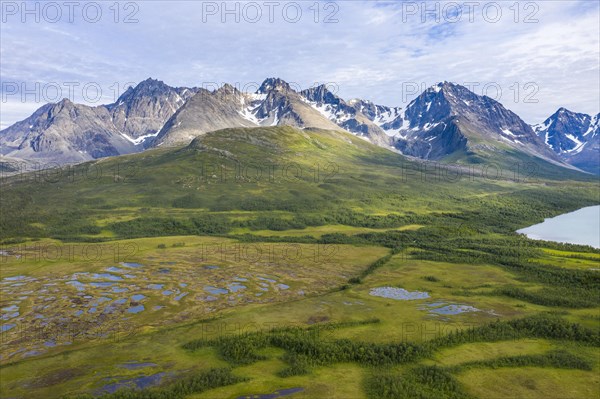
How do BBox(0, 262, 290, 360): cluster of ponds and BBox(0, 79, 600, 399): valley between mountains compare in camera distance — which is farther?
BBox(0, 262, 290, 360): cluster of ponds

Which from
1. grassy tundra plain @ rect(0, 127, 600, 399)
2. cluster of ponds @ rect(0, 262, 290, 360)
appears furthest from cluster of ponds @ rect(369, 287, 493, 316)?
cluster of ponds @ rect(0, 262, 290, 360)

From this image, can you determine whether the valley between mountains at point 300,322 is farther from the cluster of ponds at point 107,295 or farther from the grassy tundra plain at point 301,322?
the cluster of ponds at point 107,295

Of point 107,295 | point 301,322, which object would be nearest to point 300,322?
point 301,322

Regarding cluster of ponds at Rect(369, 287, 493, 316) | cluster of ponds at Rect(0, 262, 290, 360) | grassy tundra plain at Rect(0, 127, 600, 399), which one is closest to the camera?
grassy tundra plain at Rect(0, 127, 600, 399)

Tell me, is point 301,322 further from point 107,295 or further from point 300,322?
point 107,295

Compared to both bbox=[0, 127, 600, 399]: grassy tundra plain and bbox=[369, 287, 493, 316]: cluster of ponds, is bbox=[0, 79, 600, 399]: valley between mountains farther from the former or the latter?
bbox=[369, 287, 493, 316]: cluster of ponds

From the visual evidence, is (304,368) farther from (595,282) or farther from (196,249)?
(196,249)

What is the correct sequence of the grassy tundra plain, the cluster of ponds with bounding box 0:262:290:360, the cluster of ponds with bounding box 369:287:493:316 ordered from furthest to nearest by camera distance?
the cluster of ponds with bounding box 369:287:493:316 → the cluster of ponds with bounding box 0:262:290:360 → the grassy tundra plain

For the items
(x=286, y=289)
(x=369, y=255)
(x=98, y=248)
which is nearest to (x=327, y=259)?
(x=369, y=255)

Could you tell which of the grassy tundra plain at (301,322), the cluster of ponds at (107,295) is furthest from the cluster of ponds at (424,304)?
the cluster of ponds at (107,295)
